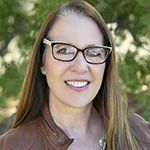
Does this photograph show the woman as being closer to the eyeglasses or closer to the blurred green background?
the eyeglasses

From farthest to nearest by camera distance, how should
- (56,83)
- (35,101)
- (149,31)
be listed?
(149,31) → (35,101) → (56,83)

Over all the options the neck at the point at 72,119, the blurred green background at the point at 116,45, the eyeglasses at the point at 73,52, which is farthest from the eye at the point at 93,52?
the blurred green background at the point at 116,45

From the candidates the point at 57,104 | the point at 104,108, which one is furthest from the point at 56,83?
the point at 104,108

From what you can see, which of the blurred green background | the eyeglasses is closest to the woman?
the eyeglasses

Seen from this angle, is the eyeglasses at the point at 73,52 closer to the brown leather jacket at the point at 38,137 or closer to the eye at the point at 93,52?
the eye at the point at 93,52

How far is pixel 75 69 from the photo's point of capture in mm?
1980

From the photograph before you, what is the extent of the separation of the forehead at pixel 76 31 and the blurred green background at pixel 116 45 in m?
0.90

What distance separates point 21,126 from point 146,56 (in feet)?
3.68

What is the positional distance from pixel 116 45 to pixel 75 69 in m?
1.12

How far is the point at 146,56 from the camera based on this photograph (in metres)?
3.06

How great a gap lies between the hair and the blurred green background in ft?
2.68

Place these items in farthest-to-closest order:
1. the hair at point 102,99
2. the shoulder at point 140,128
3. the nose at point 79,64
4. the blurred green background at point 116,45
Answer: the blurred green background at point 116,45 → the shoulder at point 140,128 → the hair at point 102,99 → the nose at point 79,64

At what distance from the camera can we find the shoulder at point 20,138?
2049 millimetres

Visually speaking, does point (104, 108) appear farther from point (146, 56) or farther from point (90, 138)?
point (146, 56)
